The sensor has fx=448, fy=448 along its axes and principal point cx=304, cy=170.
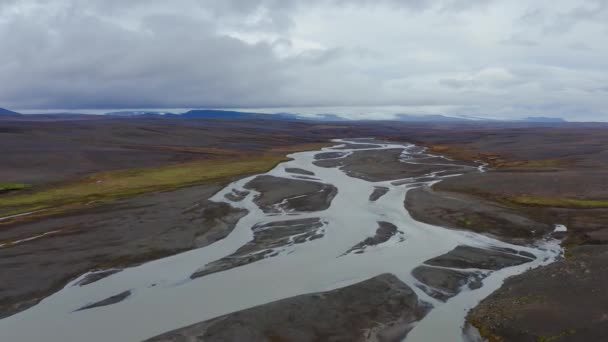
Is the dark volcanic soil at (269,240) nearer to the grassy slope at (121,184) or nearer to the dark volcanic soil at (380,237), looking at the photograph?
the dark volcanic soil at (380,237)

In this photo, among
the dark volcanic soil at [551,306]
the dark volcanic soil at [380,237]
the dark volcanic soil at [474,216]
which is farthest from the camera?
the dark volcanic soil at [474,216]

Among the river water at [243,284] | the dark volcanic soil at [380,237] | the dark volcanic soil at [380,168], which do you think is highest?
the dark volcanic soil at [380,168]

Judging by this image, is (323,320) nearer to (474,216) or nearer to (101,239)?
(101,239)

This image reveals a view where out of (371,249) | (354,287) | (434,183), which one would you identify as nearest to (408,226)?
(371,249)

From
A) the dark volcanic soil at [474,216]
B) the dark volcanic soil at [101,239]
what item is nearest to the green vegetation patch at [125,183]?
the dark volcanic soil at [101,239]

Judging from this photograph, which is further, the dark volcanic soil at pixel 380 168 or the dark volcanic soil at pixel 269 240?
the dark volcanic soil at pixel 380 168

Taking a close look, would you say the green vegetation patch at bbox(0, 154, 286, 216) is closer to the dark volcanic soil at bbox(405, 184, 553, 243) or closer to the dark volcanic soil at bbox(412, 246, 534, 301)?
the dark volcanic soil at bbox(405, 184, 553, 243)

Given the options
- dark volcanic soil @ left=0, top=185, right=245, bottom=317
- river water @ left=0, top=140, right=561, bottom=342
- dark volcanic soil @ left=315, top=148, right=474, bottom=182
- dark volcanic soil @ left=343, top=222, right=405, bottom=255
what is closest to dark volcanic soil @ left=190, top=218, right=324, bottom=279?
river water @ left=0, top=140, right=561, bottom=342

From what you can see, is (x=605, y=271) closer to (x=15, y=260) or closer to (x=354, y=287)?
(x=354, y=287)
